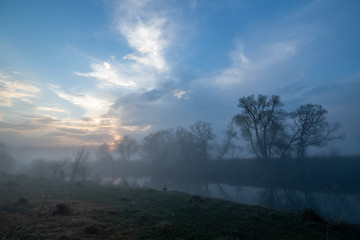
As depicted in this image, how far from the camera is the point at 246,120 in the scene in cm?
3634

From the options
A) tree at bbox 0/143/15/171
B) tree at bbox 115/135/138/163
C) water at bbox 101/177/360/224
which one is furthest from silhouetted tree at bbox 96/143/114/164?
water at bbox 101/177/360/224

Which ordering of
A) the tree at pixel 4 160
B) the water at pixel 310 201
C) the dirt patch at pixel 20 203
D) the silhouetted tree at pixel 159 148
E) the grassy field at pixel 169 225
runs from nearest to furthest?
the grassy field at pixel 169 225 < the dirt patch at pixel 20 203 < the water at pixel 310 201 < the tree at pixel 4 160 < the silhouetted tree at pixel 159 148

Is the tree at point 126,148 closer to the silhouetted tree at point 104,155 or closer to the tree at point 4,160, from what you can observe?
the silhouetted tree at point 104,155

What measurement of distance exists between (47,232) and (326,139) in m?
42.3

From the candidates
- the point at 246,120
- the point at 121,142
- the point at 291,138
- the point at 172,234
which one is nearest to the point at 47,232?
the point at 172,234

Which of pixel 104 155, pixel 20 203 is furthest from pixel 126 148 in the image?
pixel 20 203

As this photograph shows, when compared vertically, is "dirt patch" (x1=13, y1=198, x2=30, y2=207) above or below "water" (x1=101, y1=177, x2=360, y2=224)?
above

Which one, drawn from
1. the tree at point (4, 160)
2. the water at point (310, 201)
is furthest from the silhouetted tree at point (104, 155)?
the water at point (310, 201)

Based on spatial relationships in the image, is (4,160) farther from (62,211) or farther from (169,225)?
(169,225)

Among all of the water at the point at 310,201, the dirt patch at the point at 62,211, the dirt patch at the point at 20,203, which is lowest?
the water at the point at 310,201

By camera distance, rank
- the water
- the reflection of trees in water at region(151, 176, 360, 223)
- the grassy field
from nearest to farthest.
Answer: the grassy field → the water → the reflection of trees in water at region(151, 176, 360, 223)

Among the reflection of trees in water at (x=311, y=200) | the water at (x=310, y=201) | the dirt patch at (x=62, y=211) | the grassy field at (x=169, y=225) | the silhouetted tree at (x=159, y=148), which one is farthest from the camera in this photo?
the silhouetted tree at (x=159, y=148)

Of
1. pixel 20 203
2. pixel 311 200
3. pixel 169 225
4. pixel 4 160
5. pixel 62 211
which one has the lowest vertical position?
pixel 311 200

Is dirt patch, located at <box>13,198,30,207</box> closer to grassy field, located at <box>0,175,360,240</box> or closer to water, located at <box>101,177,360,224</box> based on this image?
grassy field, located at <box>0,175,360,240</box>
